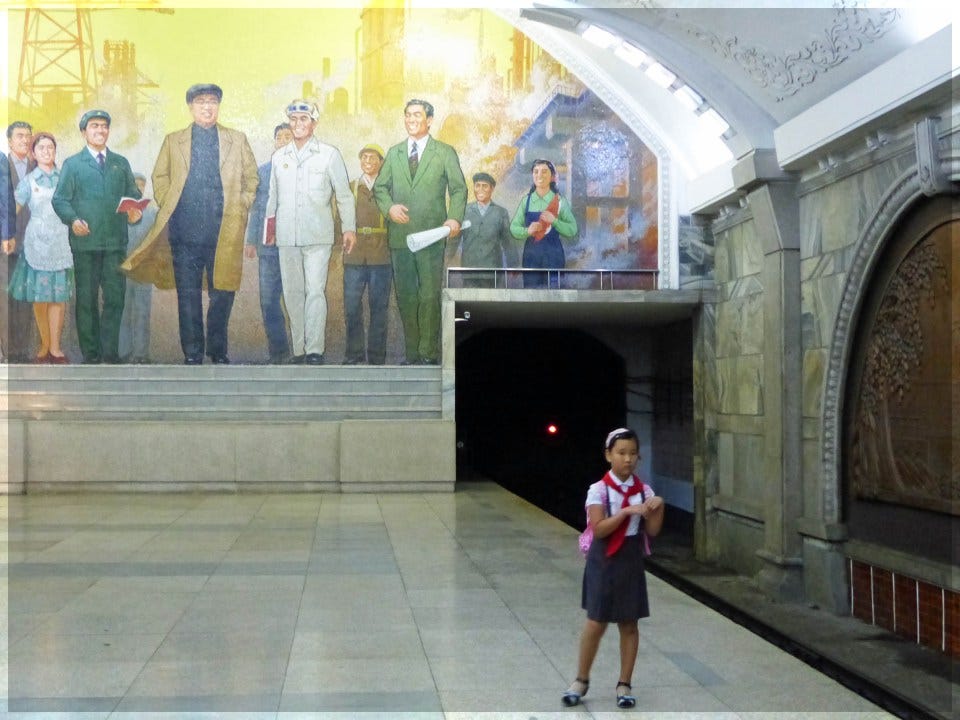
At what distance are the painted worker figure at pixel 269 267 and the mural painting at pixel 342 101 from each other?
89mm

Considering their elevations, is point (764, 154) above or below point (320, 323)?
above

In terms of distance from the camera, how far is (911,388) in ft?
35.4

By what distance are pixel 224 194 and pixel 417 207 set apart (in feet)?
9.71

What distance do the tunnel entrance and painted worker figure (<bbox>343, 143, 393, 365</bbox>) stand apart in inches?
331

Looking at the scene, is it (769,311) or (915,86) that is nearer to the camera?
(915,86)

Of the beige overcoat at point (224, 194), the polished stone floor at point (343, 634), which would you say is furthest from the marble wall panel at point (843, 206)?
the beige overcoat at point (224, 194)

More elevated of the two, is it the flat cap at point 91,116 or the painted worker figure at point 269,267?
the flat cap at point 91,116

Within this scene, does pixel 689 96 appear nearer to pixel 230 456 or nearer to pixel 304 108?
pixel 304 108

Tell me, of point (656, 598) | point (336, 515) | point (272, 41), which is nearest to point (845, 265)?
point (656, 598)

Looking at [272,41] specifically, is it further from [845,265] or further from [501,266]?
[845,265]

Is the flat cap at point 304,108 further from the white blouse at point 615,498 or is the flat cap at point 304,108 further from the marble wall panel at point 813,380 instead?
the white blouse at point 615,498

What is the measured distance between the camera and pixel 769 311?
13.7 m

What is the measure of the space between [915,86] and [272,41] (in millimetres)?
10856

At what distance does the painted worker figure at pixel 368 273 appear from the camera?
17.8m
